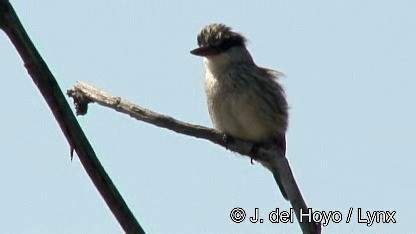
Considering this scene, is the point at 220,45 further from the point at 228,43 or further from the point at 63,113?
the point at 63,113

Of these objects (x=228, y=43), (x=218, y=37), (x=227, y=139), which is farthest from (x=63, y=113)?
(x=228, y=43)

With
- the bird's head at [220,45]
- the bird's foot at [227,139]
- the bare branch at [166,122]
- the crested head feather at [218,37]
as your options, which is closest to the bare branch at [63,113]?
the bare branch at [166,122]

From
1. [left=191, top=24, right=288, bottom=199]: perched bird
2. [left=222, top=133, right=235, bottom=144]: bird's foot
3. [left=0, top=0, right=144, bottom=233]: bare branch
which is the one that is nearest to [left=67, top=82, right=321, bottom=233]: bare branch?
[left=222, top=133, right=235, bottom=144]: bird's foot

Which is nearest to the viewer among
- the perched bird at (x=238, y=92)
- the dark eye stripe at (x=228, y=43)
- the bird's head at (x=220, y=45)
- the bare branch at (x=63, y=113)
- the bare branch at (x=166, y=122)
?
the bare branch at (x=63, y=113)

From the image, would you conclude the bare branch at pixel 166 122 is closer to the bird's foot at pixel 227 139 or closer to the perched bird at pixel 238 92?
the bird's foot at pixel 227 139

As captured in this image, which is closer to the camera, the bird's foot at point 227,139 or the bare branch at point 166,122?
the bare branch at point 166,122

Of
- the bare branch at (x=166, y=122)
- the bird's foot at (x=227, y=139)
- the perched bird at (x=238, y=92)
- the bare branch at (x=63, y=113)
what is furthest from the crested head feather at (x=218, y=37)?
the bare branch at (x=63, y=113)

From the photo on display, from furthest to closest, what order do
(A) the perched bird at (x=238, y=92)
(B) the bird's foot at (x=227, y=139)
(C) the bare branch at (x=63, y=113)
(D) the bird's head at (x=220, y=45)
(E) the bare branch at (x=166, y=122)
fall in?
(D) the bird's head at (x=220, y=45), (A) the perched bird at (x=238, y=92), (B) the bird's foot at (x=227, y=139), (E) the bare branch at (x=166, y=122), (C) the bare branch at (x=63, y=113)

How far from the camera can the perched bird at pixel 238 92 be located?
5.17 m

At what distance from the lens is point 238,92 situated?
523 cm

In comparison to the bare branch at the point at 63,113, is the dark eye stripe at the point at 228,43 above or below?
above

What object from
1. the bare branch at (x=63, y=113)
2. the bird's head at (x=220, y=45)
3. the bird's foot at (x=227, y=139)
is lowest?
the bare branch at (x=63, y=113)

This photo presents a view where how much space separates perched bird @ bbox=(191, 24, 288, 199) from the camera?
5.17 meters

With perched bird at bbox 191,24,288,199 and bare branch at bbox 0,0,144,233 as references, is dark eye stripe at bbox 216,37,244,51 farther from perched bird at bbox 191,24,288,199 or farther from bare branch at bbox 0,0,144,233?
bare branch at bbox 0,0,144,233
